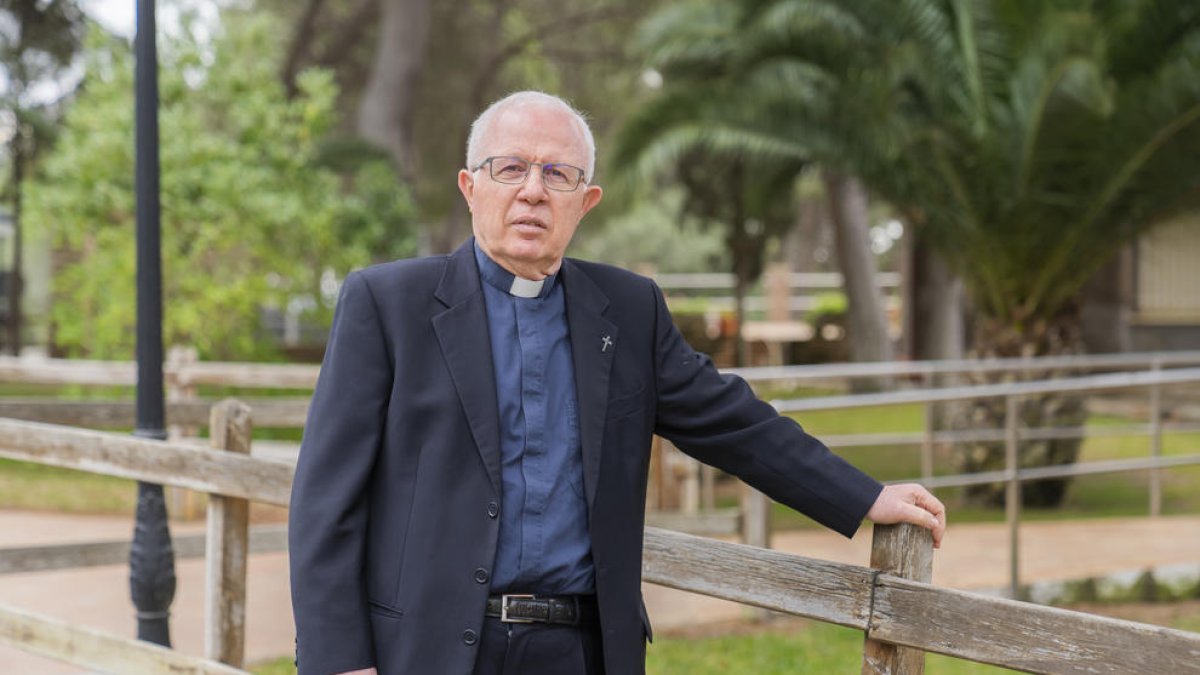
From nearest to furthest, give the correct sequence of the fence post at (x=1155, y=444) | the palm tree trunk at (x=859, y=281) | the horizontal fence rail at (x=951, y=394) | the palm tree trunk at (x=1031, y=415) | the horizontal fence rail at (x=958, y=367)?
the horizontal fence rail at (x=951, y=394)
the horizontal fence rail at (x=958, y=367)
the fence post at (x=1155, y=444)
the palm tree trunk at (x=1031, y=415)
the palm tree trunk at (x=859, y=281)

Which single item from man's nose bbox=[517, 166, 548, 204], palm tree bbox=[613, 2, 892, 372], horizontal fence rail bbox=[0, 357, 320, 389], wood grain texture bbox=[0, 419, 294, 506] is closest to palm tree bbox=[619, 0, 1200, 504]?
palm tree bbox=[613, 2, 892, 372]

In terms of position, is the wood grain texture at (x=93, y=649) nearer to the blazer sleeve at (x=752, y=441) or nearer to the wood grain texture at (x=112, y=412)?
the blazer sleeve at (x=752, y=441)

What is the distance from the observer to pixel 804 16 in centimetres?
1247

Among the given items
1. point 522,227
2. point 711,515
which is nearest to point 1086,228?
point 711,515

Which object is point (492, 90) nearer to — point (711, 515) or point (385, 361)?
point (711, 515)

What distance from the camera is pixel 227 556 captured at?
3.94 meters

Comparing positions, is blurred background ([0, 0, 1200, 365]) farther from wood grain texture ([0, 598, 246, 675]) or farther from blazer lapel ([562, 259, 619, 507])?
blazer lapel ([562, 259, 619, 507])

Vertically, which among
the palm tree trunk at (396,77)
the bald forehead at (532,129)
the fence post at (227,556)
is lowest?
the fence post at (227,556)

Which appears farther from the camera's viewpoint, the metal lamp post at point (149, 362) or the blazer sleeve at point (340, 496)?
the metal lamp post at point (149, 362)

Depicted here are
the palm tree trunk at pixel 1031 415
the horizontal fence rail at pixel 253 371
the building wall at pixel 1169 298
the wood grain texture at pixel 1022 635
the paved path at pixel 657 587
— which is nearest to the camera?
the wood grain texture at pixel 1022 635

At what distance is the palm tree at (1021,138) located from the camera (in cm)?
943

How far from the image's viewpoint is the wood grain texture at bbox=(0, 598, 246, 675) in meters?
3.77

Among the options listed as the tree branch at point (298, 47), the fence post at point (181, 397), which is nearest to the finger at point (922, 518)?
the fence post at point (181, 397)

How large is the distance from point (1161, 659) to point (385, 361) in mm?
1380
